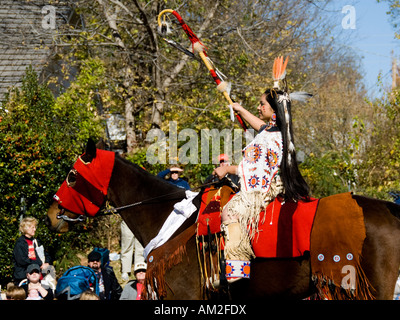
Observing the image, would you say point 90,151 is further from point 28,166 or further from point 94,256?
point 28,166

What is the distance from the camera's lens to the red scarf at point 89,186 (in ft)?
17.9

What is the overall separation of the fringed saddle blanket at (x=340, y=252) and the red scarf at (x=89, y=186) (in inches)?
87.0

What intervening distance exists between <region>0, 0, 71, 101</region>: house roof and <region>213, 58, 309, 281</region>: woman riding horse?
9.79 metres

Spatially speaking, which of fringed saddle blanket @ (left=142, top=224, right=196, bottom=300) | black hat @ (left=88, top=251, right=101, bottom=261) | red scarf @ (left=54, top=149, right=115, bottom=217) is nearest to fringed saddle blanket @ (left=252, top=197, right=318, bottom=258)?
fringed saddle blanket @ (left=142, top=224, right=196, bottom=300)

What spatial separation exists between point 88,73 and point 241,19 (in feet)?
13.4

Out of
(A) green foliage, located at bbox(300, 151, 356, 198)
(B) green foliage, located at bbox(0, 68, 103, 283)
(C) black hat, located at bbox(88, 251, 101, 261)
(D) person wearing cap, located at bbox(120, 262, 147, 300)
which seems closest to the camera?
(D) person wearing cap, located at bbox(120, 262, 147, 300)

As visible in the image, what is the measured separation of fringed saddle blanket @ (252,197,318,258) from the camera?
458cm

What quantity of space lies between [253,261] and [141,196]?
143cm

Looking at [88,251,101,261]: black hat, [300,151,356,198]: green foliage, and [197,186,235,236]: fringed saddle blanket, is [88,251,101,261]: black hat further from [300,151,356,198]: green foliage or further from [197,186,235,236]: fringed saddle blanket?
[300,151,356,198]: green foliage

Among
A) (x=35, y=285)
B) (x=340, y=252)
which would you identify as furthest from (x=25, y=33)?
(x=340, y=252)

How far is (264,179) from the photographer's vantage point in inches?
188
